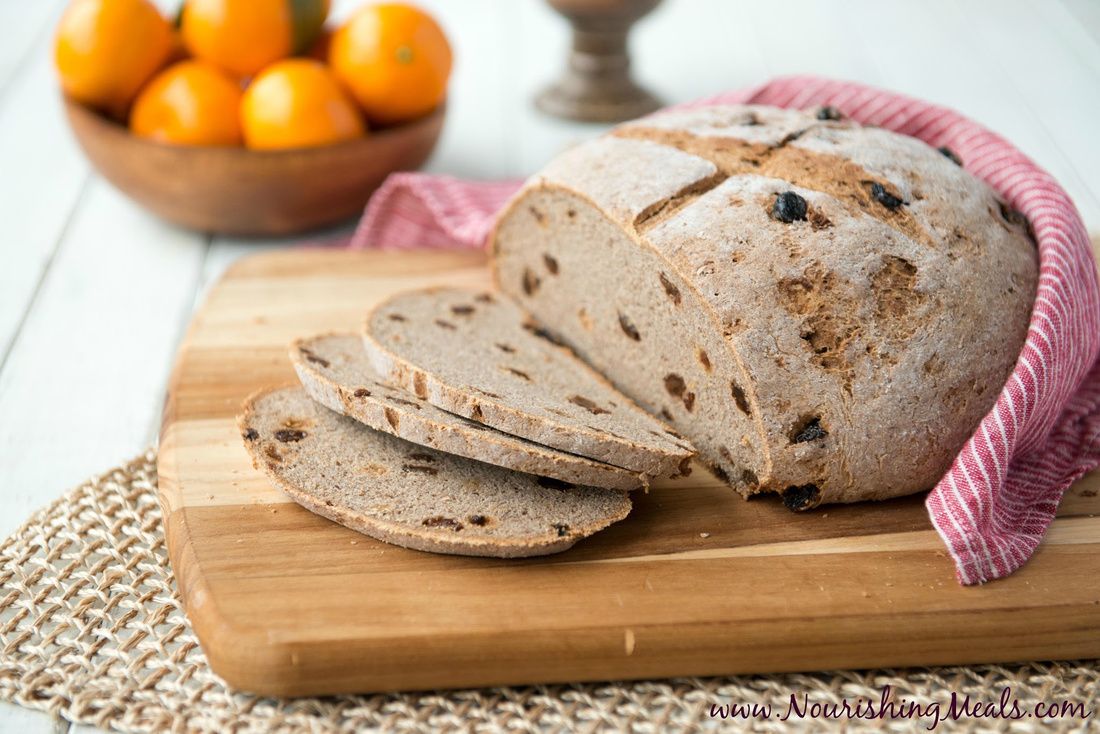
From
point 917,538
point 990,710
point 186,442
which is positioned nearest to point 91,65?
point 186,442

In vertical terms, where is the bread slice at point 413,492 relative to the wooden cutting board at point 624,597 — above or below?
above

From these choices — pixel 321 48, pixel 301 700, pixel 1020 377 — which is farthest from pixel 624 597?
pixel 321 48

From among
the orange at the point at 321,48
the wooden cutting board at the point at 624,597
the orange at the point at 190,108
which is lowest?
the wooden cutting board at the point at 624,597

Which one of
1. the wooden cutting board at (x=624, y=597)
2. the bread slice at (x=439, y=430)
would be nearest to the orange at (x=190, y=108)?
the bread slice at (x=439, y=430)

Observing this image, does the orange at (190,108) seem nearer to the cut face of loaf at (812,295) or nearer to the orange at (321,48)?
the orange at (321,48)

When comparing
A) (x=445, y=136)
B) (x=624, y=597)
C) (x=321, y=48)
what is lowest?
(x=445, y=136)

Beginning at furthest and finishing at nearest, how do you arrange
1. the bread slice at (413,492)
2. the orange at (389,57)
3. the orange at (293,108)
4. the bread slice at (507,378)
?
the orange at (389,57) < the orange at (293,108) < the bread slice at (507,378) < the bread slice at (413,492)

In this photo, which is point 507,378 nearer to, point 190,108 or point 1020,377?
point 1020,377
